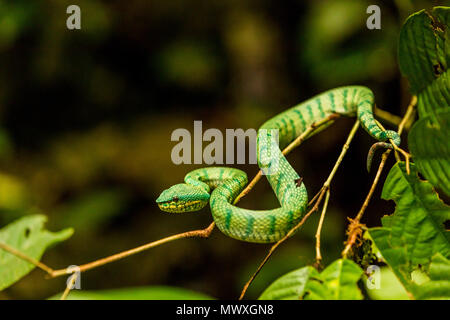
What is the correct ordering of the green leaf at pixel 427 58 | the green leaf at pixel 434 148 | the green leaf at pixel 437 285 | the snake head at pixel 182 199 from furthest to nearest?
the snake head at pixel 182 199, the green leaf at pixel 427 58, the green leaf at pixel 434 148, the green leaf at pixel 437 285

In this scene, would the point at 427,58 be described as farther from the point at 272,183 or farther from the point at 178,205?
the point at 178,205

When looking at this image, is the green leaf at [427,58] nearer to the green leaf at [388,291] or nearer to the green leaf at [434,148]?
the green leaf at [434,148]

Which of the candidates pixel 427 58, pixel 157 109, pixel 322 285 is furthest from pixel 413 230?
pixel 157 109

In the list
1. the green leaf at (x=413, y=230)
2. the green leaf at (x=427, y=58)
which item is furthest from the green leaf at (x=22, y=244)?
the green leaf at (x=427, y=58)

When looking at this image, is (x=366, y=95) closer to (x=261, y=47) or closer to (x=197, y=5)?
(x=261, y=47)

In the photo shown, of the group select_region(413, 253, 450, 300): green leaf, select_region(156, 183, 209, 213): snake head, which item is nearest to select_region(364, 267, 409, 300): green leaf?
select_region(413, 253, 450, 300): green leaf

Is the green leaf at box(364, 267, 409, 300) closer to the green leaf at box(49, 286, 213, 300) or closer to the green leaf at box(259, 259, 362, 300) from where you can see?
the green leaf at box(259, 259, 362, 300)
